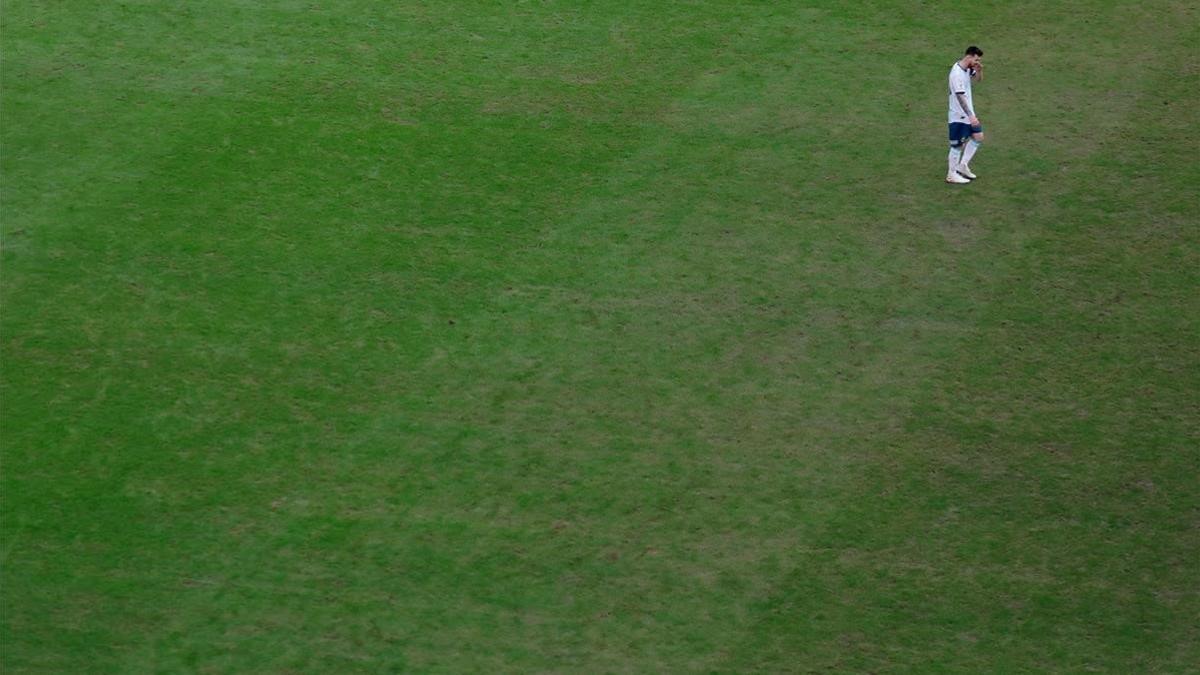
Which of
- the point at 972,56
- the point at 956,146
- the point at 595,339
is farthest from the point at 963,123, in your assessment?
the point at 595,339

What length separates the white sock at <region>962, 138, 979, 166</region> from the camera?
16391mm

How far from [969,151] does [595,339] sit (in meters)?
5.13

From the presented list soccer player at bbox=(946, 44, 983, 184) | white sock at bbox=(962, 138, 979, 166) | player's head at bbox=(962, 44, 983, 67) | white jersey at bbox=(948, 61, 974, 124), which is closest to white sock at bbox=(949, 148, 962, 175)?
soccer player at bbox=(946, 44, 983, 184)

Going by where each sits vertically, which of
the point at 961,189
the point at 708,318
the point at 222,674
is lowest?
the point at 222,674

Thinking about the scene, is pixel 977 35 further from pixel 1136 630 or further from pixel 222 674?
pixel 222 674

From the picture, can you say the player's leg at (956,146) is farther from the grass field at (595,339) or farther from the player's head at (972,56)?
the player's head at (972,56)

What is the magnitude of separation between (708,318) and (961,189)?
3.71m

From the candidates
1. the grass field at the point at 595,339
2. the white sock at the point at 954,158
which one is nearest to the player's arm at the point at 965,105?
the white sock at the point at 954,158

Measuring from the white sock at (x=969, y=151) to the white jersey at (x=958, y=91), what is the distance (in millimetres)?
259

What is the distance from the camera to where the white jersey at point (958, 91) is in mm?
16312

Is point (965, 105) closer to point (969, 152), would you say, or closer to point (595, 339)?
point (969, 152)

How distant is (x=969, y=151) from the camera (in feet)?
53.9

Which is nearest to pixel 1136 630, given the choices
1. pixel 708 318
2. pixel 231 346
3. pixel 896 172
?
pixel 708 318

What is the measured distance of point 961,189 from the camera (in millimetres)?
16422
